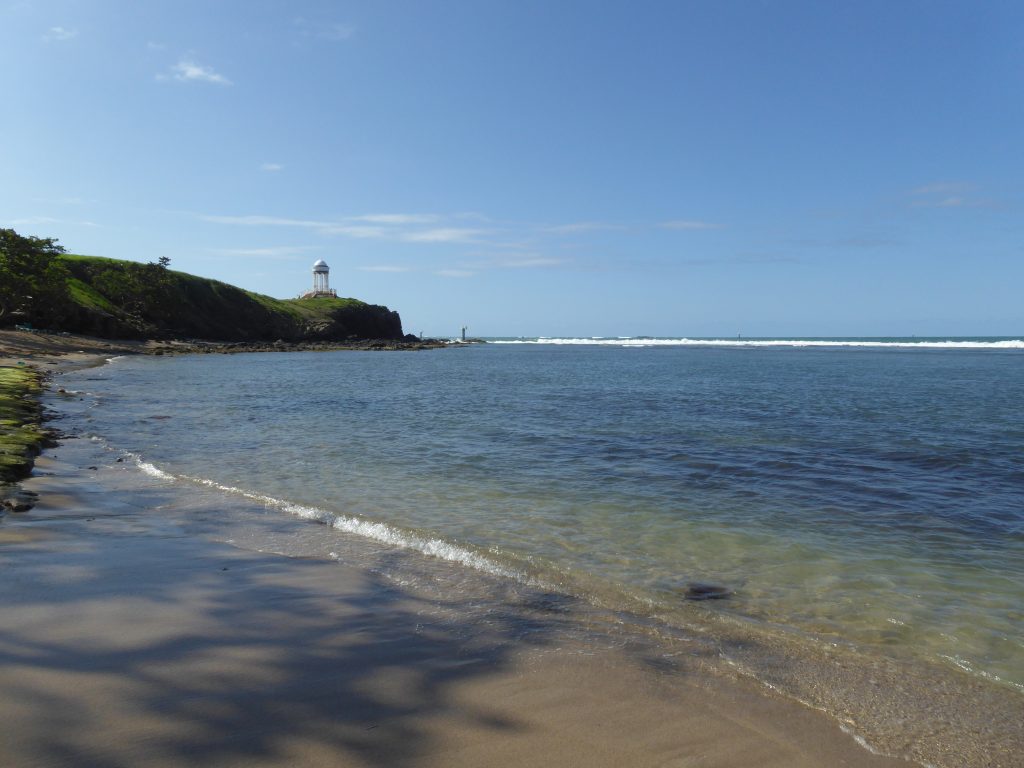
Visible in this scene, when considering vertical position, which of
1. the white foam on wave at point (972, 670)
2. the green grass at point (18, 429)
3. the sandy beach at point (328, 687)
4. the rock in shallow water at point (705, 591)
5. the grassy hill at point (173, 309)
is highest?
the grassy hill at point (173, 309)

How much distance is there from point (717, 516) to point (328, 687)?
267 inches

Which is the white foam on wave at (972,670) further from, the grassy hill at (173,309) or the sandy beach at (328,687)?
the grassy hill at (173,309)

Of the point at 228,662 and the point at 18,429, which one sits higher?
the point at 18,429

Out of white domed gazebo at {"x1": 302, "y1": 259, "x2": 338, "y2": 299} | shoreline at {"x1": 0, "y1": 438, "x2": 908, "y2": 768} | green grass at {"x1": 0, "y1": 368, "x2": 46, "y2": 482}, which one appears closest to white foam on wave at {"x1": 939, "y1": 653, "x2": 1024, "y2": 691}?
shoreline at {"x1": 0, "y1": 438, "x2": 908, "y2": 768}

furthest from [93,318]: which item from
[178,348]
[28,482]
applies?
[28,482]

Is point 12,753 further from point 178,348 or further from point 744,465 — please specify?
point 178,348

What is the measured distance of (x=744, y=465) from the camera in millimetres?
12656

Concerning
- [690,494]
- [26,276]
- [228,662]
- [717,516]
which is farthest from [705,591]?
[26,276]

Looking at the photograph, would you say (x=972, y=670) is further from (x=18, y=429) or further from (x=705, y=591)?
(x=18, y=429)

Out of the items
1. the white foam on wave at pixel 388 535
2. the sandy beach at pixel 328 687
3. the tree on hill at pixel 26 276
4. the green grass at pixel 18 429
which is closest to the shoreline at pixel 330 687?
the sandy beach at pixel 328 687

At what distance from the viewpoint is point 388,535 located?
7.64m

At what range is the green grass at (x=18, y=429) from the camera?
31.0ft

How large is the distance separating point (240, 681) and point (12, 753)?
1123 millimetres

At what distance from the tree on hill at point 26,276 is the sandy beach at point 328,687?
64.0 metres
